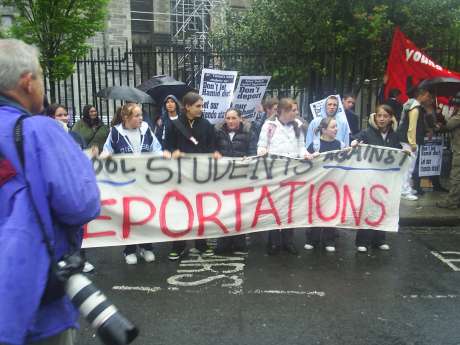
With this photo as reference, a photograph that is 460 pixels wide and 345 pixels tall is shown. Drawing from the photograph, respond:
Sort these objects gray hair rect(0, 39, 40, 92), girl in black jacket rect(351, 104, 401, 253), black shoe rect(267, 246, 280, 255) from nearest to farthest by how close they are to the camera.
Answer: gray hair rect(0, 39, 40, 92) < black shoe rect(267, 246, 280, 255) < girl in black jacket rect(351, 104, 401, 253)

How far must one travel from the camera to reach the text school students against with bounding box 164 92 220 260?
548 centimetres

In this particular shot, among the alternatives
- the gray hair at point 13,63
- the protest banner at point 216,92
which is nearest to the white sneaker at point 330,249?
the protest banner at point 216,92

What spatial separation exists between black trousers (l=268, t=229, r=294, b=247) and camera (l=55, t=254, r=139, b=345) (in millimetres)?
4066

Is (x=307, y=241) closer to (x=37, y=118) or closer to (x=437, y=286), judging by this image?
(x=437, y=286)

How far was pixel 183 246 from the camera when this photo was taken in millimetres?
5688

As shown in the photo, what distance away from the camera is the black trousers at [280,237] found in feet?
18.9

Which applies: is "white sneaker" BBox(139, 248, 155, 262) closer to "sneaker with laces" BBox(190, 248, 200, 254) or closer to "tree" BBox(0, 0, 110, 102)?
"sneaker with laces" BBox(190, 248, 200, 254)

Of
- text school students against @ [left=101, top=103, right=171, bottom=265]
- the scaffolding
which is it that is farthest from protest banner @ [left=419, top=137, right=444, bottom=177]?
the scaffolding

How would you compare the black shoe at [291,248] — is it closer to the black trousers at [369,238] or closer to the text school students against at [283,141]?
the text school students against at [283,141]

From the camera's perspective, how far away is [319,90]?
10.6 meters

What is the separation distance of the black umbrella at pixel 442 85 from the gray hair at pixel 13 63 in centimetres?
764

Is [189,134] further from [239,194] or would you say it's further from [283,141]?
[283,141]

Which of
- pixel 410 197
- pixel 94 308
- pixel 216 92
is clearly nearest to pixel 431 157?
pixel 410 197

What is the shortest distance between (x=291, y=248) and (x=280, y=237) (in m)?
0.18
